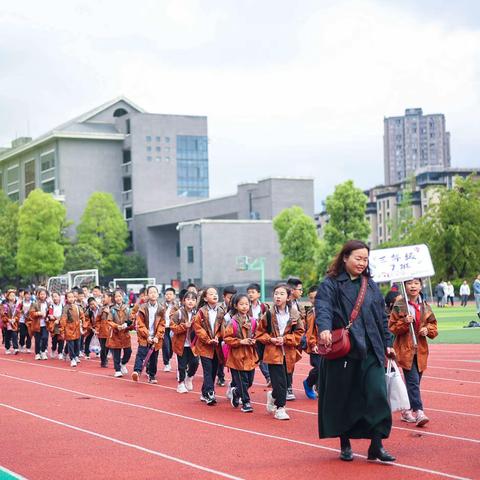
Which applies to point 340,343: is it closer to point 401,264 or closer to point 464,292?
point 401,264

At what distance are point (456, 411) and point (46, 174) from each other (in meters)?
94.3

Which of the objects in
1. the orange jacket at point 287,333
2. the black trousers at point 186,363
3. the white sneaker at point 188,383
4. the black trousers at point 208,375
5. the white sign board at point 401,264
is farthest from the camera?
the white sneaker at point 188,383

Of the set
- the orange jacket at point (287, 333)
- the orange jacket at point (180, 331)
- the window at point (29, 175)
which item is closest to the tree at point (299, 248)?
the window at point (29, 175)

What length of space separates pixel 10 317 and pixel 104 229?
206ft

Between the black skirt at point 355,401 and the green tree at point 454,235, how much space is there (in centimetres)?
5649

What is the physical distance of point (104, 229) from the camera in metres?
90.1

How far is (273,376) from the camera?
1247 cm

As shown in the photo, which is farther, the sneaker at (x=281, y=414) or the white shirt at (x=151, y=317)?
the white shirt at (x=151, y=317)

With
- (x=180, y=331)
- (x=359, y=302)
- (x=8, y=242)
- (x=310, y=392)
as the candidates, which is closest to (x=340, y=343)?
(x=359, y=302)

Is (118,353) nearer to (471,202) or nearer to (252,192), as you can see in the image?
(471,202)

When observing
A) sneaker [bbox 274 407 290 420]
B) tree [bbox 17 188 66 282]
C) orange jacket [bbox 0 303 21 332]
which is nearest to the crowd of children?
sneaker [bbox 274 407 290 420]

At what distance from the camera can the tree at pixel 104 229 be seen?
89.4 m

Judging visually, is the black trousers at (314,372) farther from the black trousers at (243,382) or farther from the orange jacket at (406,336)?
the orange jacket at (406,336)

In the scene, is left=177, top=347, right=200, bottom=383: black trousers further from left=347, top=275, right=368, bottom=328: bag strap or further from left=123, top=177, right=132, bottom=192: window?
left=123, top=177, right=132, bottom=192: window
